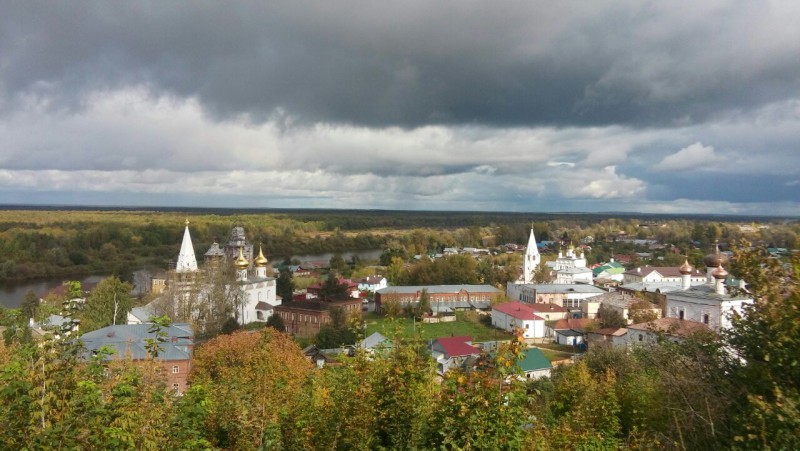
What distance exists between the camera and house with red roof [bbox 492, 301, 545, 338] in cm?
3778

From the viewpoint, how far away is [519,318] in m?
38.2

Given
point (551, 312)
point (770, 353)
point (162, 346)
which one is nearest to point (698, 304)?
point (770, 353)

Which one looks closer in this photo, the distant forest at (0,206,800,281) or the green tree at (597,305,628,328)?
the green tree at (597,305,628,328)

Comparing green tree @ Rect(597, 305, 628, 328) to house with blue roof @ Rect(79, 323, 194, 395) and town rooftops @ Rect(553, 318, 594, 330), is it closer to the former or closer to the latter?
town rooftops @ Rect(553, 318, 594, 330)

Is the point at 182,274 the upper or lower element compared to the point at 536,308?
upper

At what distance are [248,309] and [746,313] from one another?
1649 inches

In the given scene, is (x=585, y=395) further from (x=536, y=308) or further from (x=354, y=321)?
(x=536, y=308)

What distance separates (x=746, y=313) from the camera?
559cm

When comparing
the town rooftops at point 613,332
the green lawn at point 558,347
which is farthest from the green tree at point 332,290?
the town rooftops at point 613,332

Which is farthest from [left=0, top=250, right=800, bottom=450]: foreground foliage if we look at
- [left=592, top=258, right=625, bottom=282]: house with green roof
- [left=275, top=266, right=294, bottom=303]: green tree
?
[left=592, top=258, right=625, bottom=282]: house with green roof

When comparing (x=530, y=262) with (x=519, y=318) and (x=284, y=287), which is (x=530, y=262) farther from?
(x=284, y=287)

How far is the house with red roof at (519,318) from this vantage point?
37781 mm

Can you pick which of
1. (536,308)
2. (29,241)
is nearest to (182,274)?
(536,308)

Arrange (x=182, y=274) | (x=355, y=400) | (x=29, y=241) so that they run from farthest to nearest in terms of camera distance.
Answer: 1. (x=29, y=241)
2. (x=182, y=274)
3. (x=355, y=400)
